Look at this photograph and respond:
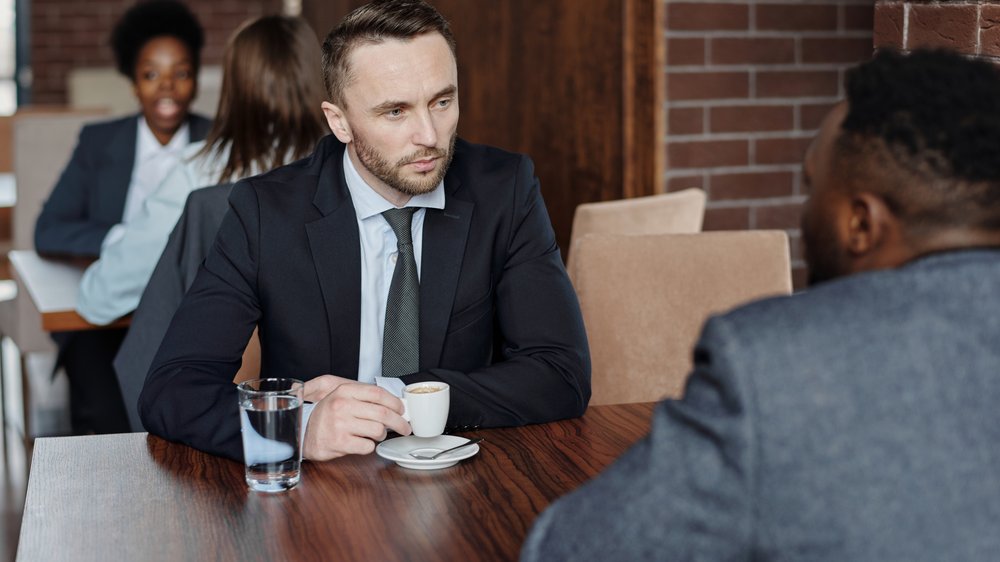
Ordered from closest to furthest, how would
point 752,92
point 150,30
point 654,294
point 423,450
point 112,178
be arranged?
1. point 423,450
2. point 654,294
3. point 752,92
4. point 112,178
5. point 150,30

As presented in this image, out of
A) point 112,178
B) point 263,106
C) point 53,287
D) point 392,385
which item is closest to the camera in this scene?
point 392,385

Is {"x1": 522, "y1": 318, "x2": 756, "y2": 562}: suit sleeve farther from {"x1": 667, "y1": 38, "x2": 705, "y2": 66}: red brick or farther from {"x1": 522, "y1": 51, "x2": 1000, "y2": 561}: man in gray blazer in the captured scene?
{"x1": 667, "y1": 38, "x2": 705, "y2": 66}: red brick

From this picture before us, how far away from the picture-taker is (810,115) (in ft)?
10.7

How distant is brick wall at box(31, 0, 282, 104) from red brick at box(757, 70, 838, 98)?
15.9ft

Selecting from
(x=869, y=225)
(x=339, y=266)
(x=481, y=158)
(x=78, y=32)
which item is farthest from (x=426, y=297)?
(x=78, y=32)

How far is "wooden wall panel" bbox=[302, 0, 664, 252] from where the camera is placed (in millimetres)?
3084

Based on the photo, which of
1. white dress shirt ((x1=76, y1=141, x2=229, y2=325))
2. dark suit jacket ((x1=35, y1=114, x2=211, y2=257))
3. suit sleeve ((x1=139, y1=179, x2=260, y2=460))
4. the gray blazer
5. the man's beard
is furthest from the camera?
dark suit jacket ((x1=35, y1=114, x2=211, y2=257))

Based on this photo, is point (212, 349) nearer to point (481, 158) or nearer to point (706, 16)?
point (481, 158)

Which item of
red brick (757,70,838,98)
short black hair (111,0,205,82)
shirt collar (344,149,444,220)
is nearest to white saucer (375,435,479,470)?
shirt collar (344,149,444,220)

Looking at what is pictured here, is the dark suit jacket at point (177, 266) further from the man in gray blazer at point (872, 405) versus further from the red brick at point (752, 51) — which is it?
the man in gray blazer at point (872, 405)

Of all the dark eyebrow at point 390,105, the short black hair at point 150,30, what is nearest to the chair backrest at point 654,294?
the dark eyebrow at point 390,105

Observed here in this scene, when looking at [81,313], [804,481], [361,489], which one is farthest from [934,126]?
[81,313]

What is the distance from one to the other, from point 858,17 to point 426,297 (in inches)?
77.5

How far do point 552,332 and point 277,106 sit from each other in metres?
1.03
